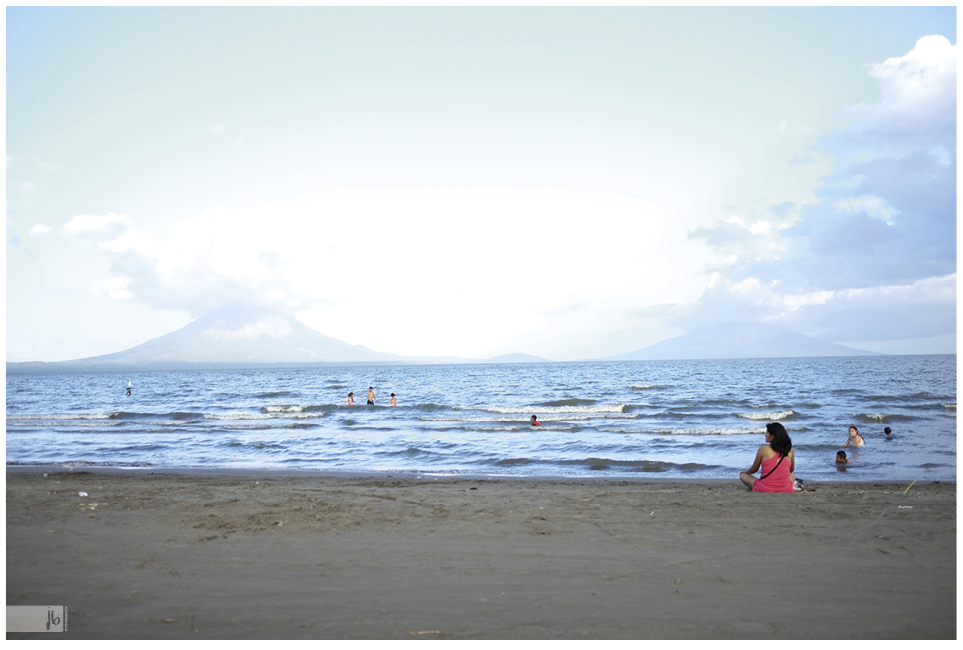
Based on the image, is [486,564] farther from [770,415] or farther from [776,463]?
[770,415]

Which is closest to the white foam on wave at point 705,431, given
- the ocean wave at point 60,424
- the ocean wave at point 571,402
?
the ocean wave at point 571,402

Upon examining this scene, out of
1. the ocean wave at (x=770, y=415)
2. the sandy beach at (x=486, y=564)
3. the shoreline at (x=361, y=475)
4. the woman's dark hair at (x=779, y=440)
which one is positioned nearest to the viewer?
the sandy beach at (x=486, y=564)

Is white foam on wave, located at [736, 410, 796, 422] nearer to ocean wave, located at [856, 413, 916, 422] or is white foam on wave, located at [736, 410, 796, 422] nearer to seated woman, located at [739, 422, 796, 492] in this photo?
ocean wave, located at [856, 413, 916, 422]

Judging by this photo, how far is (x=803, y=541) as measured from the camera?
6703mm

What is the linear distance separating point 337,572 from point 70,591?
7.51 feet

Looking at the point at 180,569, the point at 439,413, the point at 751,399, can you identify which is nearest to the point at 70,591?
the point at 180,569

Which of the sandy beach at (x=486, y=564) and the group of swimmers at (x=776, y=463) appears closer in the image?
the sandy beach at (x=486, y=564)

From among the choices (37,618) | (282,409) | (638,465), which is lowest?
(282,409)

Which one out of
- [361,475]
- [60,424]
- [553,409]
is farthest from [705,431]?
[60,424]

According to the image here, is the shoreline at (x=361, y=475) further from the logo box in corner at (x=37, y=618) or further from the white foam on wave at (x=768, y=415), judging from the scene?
the white foam on wave at (x=768, y=415)

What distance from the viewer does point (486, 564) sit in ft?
19.4

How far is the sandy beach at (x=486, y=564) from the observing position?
4.55m

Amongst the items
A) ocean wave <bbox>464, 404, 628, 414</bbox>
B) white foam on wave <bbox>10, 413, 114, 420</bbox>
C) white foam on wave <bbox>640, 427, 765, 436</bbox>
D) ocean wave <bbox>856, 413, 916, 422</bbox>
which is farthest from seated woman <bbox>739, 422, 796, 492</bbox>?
white foam on wave <bbox>10, 413, 114, 420</bbox>

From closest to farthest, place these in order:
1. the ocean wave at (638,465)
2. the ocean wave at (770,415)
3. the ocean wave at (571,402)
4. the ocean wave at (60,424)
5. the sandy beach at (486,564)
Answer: the sandy beach at (486,564), the ocean wave at (638,465), the ocean wave at (60,424), the ocean wave at (770,415), the ocean wave at (571,402)
